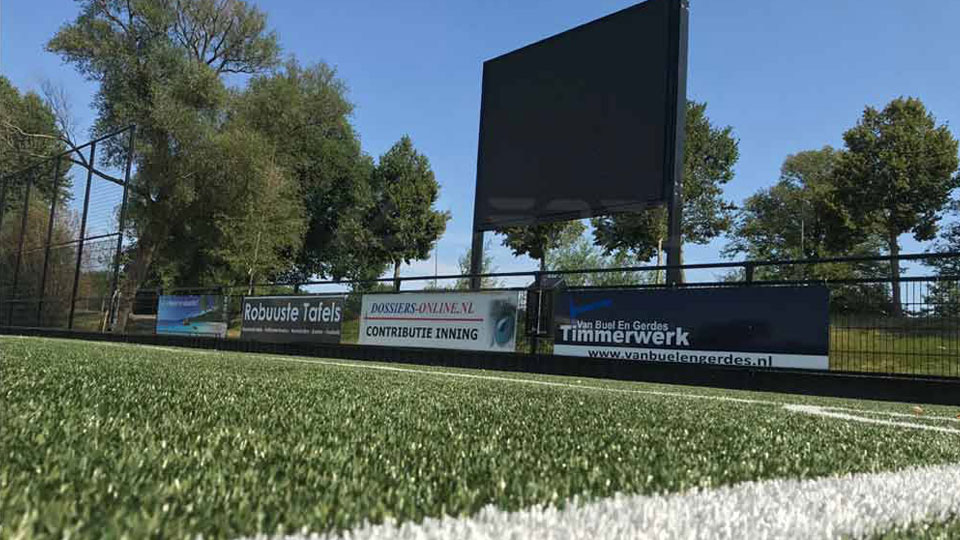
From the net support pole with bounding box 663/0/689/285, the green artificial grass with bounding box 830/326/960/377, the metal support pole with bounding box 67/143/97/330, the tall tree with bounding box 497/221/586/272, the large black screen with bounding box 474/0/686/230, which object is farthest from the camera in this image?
the tall tree with bounding box 497/221/586/272

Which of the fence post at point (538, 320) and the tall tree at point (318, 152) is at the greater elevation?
the tall tree at point (318, 152)

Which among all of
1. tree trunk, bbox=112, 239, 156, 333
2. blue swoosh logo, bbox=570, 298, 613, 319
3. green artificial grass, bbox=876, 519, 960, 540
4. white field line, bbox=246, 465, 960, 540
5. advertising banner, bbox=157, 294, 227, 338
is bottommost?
green artificial grass, bbox=876, 519, 960, 540

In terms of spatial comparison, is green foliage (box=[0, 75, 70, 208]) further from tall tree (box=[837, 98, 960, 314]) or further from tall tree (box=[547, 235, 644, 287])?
tall tree (box=[837, 98, 960, 314])

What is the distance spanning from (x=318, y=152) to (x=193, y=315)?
48.3ft

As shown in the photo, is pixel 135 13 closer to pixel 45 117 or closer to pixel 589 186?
pixel 45 117

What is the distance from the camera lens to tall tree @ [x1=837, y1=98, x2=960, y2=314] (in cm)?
2220

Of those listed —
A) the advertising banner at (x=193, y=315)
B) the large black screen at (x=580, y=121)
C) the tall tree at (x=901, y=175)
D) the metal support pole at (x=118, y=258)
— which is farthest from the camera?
the tall tree at (x=901, y=175)

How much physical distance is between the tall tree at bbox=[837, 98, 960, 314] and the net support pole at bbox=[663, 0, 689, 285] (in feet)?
59.0

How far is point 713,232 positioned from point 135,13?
22686 millimetres

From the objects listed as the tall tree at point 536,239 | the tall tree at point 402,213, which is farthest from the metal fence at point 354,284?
the tall tree at point 402,213

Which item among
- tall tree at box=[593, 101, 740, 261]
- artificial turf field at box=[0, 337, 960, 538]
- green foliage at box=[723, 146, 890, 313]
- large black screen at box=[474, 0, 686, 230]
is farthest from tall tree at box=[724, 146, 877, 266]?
artificial turf field at box=[0, 337, 960, 538]

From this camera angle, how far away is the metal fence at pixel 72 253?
1403 centimetres

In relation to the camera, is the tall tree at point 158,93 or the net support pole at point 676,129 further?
the tall tree at point 158,93

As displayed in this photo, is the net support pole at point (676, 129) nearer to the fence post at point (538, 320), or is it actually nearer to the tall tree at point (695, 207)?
the fence post at point (538, 320)
